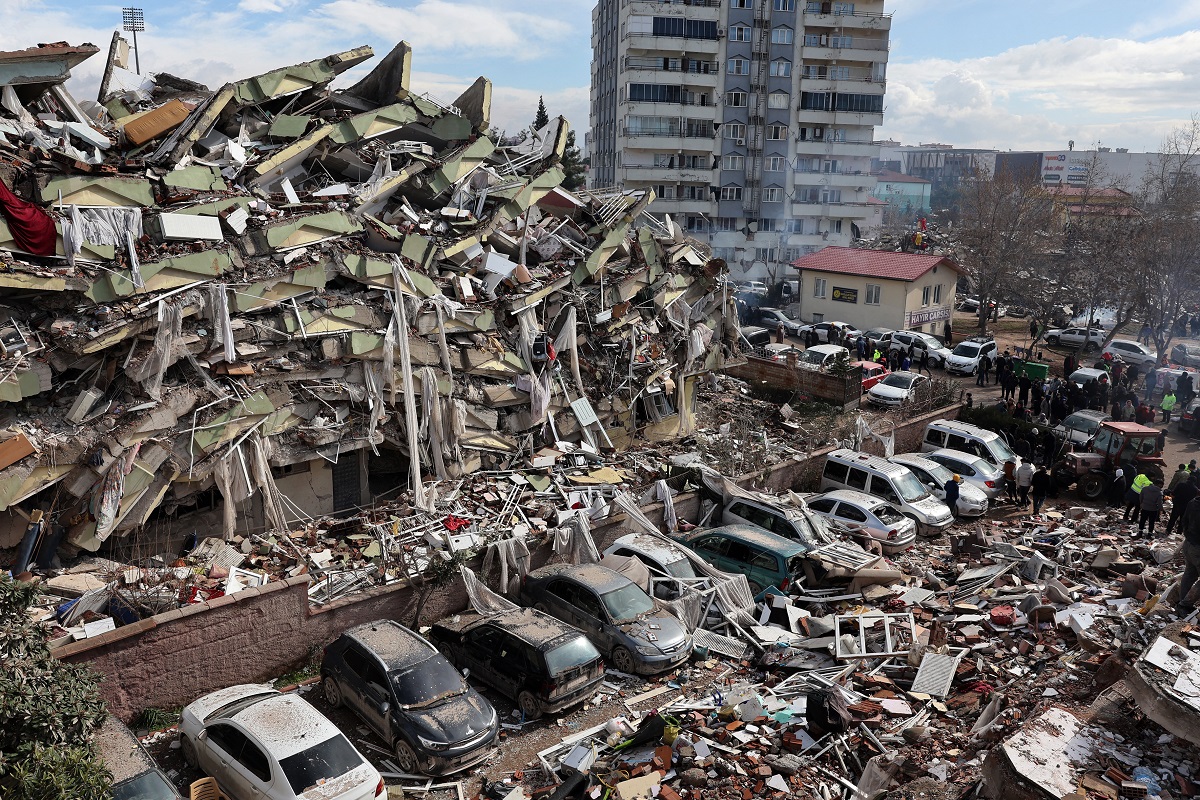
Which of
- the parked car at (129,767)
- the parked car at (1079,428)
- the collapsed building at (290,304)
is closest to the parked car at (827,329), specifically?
the parked car at (1079,428)

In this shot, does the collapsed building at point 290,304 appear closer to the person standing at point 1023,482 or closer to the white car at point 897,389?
the white car at point 897,389

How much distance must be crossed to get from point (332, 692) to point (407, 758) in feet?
6.01

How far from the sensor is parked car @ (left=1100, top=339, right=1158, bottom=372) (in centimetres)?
3175

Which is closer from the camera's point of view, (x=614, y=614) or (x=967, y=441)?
(x=614, y=614)

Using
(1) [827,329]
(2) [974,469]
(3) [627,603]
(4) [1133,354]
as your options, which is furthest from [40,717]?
(4) [1133,354]

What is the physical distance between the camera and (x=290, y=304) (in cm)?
1534

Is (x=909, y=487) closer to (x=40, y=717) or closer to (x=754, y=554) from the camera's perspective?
(x=754, y=554)

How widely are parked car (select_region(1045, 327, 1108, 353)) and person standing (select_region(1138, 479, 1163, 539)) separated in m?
21.4

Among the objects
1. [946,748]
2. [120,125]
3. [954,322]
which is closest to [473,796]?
[946,748]

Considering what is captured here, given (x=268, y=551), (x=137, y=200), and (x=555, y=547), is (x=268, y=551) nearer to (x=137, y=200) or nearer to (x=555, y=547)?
(x=555, y=547)

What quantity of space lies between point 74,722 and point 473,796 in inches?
169

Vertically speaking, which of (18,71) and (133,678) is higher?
(18,71)

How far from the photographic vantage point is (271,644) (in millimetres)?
12258

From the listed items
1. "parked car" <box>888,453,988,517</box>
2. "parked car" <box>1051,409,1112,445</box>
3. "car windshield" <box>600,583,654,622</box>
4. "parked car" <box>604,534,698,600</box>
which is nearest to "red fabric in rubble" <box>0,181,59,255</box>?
"car windshield" <box>600,583,654,622</box>
